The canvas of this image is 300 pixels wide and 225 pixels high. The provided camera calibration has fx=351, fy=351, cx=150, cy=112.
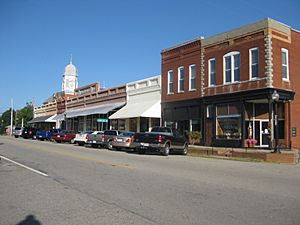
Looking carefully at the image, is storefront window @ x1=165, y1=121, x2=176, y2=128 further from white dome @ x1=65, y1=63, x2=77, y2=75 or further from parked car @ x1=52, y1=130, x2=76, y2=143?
white dome @ x1=65, y1=63, x2=77, y2=75

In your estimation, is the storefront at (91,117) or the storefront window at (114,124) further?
the storefront window at (114,124)

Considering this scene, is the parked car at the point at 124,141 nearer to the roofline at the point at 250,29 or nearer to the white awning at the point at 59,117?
the roofline at the point at 250,29

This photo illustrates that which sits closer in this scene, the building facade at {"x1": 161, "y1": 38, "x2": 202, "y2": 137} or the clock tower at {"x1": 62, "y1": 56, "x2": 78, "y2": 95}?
the building facade at {"x1": 161, "y1": 38, "x2": 202, "y2": 137}

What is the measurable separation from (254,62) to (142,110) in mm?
12087

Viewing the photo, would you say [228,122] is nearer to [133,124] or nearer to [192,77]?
[192,77]

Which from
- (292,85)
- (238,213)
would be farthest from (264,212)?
(292,85)

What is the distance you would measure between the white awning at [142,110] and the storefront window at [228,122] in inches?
298

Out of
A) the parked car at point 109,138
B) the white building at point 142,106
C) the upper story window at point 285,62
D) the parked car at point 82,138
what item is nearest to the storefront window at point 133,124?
the white building at point 142,106

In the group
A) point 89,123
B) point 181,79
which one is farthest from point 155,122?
point 89,123

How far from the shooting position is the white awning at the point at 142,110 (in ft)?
108

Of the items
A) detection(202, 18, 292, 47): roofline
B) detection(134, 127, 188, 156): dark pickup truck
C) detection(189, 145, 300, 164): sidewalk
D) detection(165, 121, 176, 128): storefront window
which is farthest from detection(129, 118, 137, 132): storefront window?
detection(134, 127, 188, 156): dark pickup truck

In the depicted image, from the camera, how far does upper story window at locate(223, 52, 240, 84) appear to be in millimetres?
26703

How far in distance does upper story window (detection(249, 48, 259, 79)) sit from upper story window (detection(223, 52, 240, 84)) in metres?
1.20

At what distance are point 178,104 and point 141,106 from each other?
480cm
